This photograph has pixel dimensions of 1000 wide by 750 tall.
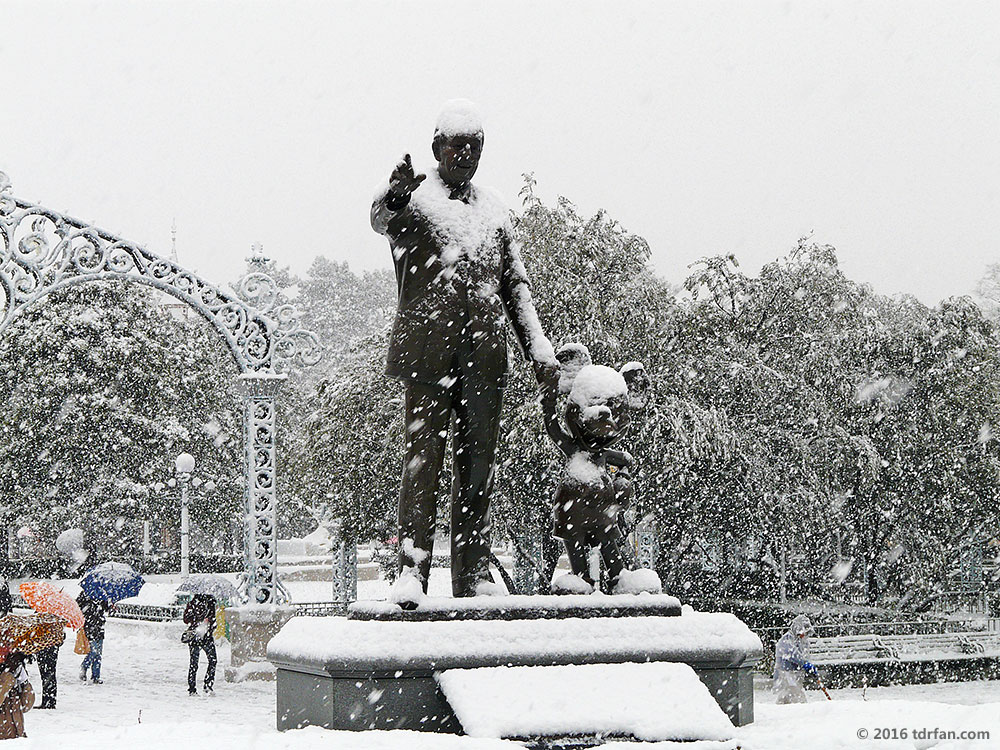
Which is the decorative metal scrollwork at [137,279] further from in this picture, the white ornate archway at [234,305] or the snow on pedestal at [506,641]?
the snow on pedestal at [506,641]

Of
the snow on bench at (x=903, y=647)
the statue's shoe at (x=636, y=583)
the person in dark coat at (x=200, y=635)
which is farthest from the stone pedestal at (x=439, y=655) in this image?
the snow on bench at (x=903, y=647)

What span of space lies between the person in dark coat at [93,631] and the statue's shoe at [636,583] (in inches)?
479

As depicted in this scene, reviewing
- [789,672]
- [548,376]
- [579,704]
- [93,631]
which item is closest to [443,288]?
[548,376]

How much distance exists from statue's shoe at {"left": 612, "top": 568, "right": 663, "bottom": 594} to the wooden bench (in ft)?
40.5

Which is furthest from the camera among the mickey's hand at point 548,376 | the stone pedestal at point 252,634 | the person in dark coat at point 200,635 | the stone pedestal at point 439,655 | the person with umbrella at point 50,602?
the stone pedestal at point 252,634

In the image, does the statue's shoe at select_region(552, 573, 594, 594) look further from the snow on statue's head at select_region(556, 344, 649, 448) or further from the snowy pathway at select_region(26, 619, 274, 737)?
the snowy pathway at select_region(26, 619, 274, 737)

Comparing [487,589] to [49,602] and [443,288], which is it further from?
[49,602]

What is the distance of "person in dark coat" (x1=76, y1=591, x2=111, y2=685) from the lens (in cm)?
1644

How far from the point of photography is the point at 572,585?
587cm

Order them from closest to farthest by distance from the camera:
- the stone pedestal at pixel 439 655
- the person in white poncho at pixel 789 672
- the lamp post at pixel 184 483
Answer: the stone pedestal at pixel 439 655
the person in white poncho at pixel 789 672
the lamp post at pixel 184 483

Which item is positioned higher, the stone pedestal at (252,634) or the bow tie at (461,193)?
the bow tie at (461,193)

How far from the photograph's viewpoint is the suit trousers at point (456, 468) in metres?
5.65

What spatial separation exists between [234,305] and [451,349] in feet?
35.3

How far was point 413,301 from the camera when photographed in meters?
5.74
